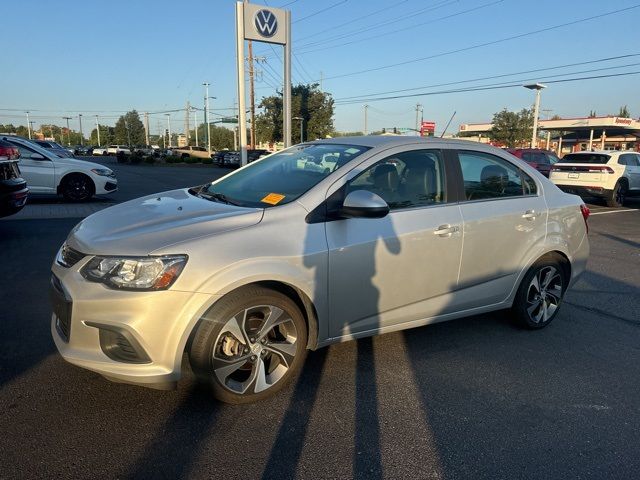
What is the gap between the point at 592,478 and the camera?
8.09ft

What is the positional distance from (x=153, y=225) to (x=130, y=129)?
114097 mm

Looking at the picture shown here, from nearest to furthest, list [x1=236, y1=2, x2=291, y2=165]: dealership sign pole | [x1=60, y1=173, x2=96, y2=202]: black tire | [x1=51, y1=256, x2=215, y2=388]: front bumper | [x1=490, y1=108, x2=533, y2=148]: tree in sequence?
[x1=51, y1=256, x2=215, y2=388]: front bumper < [x1=60, y1=173, x2=96, y2=202]: black tire < [x1=236, y1=2, x2=291, y2=165]: dealership sign pole < [x1=490, y1=108, x2=533, y2=148]: tree

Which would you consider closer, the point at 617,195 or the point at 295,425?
the point at 295,425

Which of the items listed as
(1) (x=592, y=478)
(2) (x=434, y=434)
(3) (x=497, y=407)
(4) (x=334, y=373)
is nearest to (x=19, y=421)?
(4) (x=334, y=373)

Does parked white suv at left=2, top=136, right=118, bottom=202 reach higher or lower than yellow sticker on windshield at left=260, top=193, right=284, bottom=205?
lower

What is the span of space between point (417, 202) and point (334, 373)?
1.39m

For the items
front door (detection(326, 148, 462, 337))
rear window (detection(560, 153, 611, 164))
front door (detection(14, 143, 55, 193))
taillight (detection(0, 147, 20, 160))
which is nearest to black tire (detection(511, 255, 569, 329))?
front door (detection(326, 148, 462, 337))

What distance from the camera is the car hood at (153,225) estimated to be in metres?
2.76

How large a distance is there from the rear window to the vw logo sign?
9.89 m

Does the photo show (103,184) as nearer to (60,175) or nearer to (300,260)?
(60,175)

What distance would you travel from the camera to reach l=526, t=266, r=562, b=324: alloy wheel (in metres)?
4.35

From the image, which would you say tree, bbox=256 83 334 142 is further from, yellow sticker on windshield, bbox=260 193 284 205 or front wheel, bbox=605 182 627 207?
yellow sticker on windshield, bbox=260 193 284 205

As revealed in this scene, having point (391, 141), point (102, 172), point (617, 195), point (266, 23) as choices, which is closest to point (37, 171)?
point (102, 172)

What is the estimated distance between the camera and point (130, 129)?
107 meters
